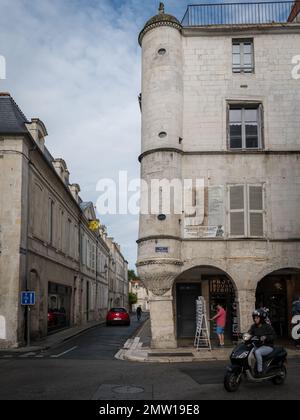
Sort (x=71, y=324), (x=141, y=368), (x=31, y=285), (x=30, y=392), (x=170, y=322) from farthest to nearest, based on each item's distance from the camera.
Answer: (x=71, y=324) → (x=31, y=285) → (x=170, y=322) → (x=141, y=368) → (x=30, y=392)

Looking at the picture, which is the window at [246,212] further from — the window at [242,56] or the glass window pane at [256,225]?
the window at [242,56]

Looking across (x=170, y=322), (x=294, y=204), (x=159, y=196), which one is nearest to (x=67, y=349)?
(x=170, y=322)

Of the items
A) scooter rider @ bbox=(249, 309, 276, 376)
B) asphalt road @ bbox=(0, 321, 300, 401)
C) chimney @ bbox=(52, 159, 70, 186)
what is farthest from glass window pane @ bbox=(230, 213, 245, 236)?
chimney @ bbox=(52, 159, 70, 186)

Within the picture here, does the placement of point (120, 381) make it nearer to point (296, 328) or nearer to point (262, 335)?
point (262, 335)

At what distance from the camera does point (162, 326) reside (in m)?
18.1

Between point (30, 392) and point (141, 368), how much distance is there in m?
4.32

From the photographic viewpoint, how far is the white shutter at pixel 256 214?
18.9 m

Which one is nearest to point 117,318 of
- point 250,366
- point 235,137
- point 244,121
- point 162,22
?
point 235,137

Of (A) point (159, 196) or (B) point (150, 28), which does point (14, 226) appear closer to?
(A) point (159, 196)

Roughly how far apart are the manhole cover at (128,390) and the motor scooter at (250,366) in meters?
1.70

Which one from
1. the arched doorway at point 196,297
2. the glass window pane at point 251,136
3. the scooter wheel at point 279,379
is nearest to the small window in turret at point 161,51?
the glass window pane at point 251,136

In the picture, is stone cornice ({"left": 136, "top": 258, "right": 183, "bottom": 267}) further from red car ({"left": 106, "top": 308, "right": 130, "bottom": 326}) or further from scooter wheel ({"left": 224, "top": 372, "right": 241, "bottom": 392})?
red car ({"left": 106, "top": 308, "right": 130, "bottom": 326})

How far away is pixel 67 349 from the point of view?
2022 cm

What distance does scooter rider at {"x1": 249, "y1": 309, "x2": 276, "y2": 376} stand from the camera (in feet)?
32.7
